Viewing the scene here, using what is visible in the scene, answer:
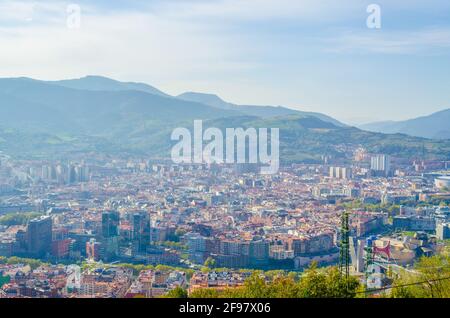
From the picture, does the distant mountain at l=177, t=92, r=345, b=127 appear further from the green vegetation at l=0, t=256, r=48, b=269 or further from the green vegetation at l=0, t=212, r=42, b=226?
the green vegetation at l=0, t=256, r=48, b=269

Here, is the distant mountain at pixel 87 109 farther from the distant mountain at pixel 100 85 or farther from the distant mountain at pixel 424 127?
the distant mountain at pixel 424 127

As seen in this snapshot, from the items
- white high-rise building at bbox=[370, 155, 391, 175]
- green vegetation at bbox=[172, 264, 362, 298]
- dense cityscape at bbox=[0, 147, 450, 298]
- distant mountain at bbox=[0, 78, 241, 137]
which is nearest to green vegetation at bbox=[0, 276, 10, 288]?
dense cityscape at bbox=[0, 147, 450, 298]

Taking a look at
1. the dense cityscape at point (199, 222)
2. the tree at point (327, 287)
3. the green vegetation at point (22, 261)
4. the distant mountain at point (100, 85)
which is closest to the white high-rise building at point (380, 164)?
the dense cityscape at point (199, 222)

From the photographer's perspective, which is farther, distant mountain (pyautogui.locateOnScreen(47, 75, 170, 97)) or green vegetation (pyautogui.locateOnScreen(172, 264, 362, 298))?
distant mountain (pyautogui.locateOnScreen(47, 75, 170, 97))

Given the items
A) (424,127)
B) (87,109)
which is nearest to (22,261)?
(424,127)

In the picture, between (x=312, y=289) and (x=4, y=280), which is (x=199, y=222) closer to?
(x=4, y=280)
